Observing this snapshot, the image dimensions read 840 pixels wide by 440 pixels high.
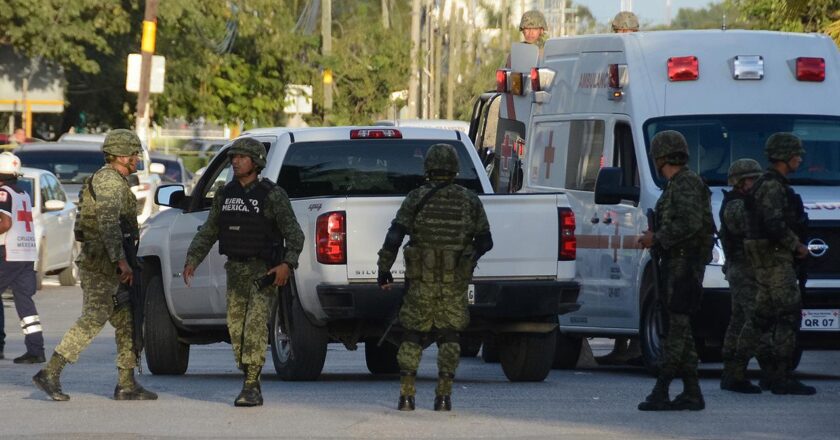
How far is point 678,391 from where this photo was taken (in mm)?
12586

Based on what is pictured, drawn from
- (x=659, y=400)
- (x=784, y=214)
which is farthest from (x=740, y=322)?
(x=659, y=400)

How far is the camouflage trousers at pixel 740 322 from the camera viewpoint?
40.3 feet

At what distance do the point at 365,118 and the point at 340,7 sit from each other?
26.5 m

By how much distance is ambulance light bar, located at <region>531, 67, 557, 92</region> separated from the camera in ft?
53.3

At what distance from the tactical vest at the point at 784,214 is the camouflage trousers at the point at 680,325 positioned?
3.25 ft

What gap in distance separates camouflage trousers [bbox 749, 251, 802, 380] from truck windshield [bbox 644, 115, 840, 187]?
2.07 m

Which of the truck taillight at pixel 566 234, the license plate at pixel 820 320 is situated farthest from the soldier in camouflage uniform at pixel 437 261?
the license plate at pixel 820 320

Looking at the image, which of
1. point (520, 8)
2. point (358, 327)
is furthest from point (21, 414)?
point (520, 8)

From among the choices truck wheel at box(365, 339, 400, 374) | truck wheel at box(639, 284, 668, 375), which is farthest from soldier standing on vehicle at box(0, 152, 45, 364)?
truck wheel at box(639, 284, 668, 375)

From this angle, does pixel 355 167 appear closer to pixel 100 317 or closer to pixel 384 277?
pixel 100 317

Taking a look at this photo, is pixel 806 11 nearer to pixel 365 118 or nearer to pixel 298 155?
pixel 298 155

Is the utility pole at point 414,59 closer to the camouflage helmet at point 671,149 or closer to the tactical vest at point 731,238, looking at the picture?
the tactical vest at point 731,238

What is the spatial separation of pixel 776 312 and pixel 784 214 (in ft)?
2.19

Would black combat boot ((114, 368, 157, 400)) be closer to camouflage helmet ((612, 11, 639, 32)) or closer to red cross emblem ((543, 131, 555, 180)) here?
red cross emblem ((543, 131, 555, 180))
